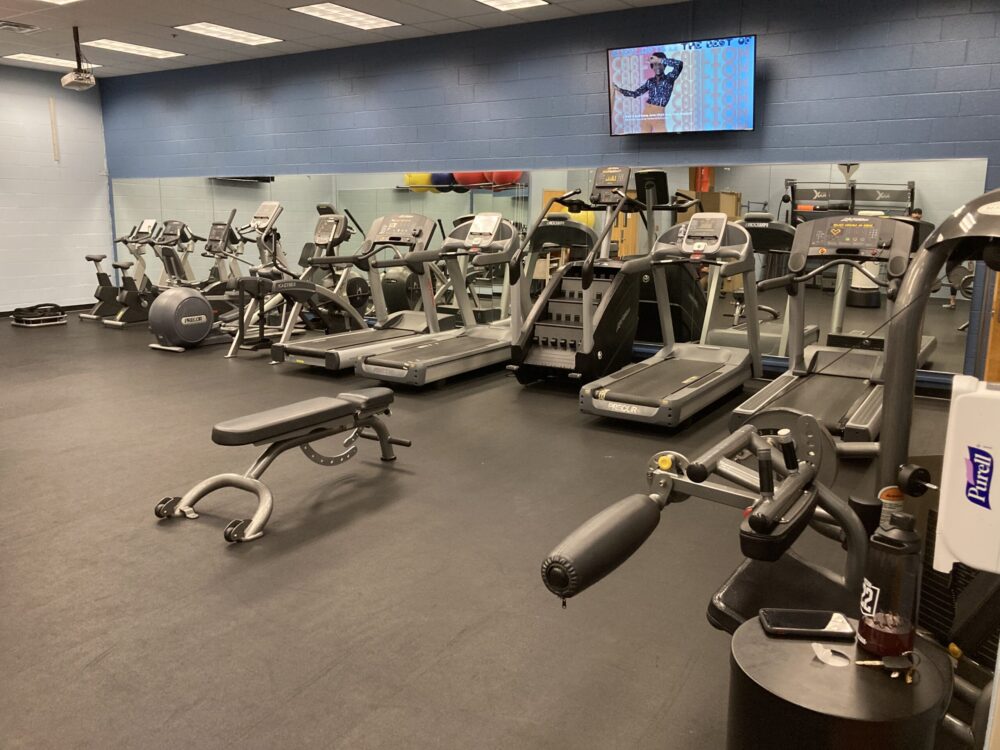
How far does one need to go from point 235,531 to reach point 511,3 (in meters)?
5.63

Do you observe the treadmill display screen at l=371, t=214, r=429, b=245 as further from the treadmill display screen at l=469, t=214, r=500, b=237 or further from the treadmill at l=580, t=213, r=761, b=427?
the treadmill at l=580, t=213, r=761, b=427

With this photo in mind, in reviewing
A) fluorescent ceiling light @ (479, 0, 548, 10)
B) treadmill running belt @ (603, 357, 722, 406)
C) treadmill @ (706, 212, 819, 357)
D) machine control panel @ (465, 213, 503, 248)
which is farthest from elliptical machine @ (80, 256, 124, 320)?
treadmill @ (706, 212, 819, 357)

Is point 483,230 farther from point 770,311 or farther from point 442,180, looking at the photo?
point 770,311

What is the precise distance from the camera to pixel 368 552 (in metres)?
3.20

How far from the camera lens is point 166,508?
3.54 metres

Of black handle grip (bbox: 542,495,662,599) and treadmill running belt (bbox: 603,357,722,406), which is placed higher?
black handle grip (bbox: 542,495,662,599)

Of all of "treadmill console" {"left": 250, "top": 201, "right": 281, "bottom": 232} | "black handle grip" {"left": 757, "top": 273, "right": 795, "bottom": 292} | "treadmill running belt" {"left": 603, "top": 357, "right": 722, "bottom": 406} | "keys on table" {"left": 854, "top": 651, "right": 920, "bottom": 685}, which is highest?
"treadmill console" {"left": 250, "top": 201, "right": 281, "bottom": 232}

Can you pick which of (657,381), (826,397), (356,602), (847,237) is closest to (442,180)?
(657,381)

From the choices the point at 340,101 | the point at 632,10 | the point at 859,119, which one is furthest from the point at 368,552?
the point at 340,101

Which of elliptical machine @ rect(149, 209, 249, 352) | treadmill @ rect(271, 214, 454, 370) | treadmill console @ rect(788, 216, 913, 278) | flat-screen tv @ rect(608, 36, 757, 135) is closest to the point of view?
treadmill console @ rect(788, 216, 913, 278)

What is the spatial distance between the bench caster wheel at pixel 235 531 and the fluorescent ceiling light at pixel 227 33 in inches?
257

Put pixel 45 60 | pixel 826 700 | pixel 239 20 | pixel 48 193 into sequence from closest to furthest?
pixel 826 700 < pixel 239 20 < pixel 45 60 < pixel 48 193

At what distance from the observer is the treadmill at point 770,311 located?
246 inches

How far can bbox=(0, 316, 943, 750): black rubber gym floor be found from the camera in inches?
83.4
